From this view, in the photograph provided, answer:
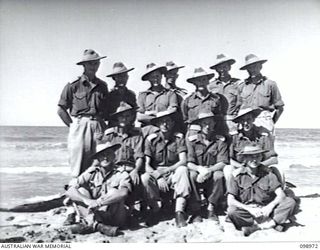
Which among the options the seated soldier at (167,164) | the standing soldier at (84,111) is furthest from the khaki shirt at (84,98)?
the seated soldier at (167,164)

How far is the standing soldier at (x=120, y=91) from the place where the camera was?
17.1ft

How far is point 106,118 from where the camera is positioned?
5.16m

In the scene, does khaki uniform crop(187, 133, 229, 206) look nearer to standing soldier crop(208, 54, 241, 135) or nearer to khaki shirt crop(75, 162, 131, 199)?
standing soldier crop(208, 54, 241, 135)

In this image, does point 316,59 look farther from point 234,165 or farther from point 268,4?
point 234,165

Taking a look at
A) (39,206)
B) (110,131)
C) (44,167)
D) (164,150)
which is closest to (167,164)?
(164,150)

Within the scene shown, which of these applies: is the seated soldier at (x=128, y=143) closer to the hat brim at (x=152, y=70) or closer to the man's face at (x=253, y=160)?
the hat brim at (x=152, y=70)

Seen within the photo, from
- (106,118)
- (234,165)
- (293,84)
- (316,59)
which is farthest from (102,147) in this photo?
(316,59)

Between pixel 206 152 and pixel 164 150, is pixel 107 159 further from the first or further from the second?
pixel 206 152

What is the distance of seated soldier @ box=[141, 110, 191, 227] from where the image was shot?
4.71 metres

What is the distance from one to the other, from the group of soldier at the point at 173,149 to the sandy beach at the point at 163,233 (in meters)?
0.08

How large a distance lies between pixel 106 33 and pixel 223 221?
8.94ft

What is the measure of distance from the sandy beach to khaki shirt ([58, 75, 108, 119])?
1.26 metres

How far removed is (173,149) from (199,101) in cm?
65

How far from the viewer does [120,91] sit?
17.3ft
